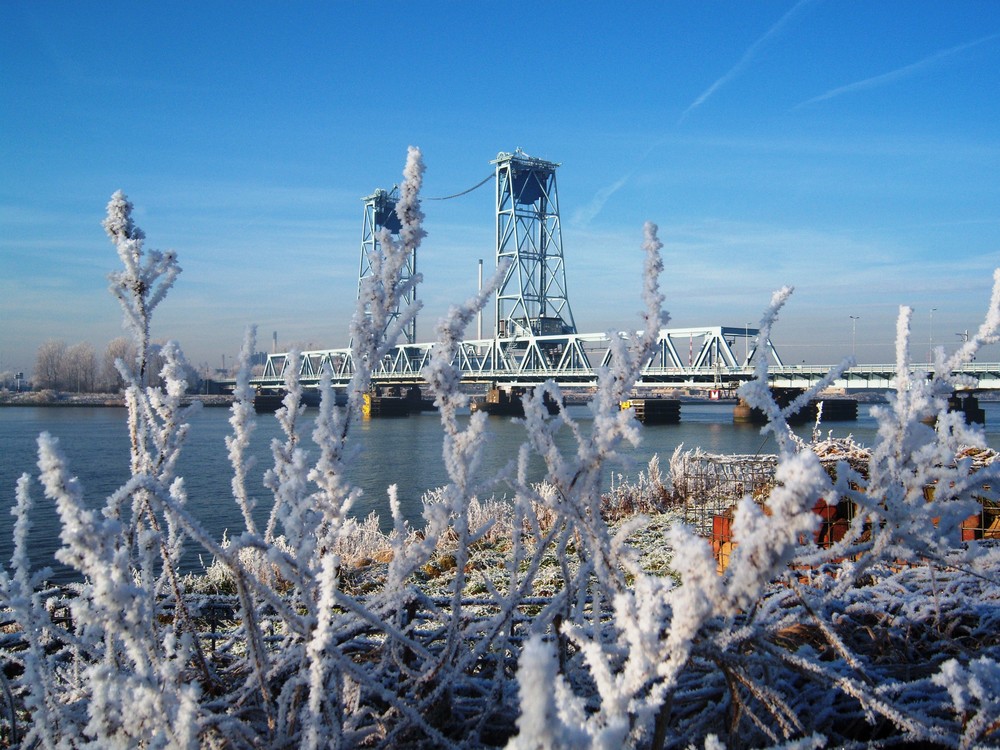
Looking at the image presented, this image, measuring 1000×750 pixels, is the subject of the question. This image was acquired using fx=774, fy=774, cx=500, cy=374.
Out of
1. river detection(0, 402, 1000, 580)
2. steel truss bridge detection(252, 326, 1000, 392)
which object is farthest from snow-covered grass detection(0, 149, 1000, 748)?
steel truss bridge detection(252, 326, 1000, 392)

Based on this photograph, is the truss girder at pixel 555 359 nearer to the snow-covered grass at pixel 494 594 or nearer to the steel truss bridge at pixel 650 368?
the steel truss bridge at pixel 650 368

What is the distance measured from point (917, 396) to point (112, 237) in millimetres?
1820

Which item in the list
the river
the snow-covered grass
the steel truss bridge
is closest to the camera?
the snow-covered grass

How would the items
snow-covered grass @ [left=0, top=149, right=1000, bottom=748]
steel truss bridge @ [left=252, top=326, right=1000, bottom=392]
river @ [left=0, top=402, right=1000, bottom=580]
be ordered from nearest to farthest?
1. snow-covered grass @ [left=0, top=149, right=1000, bottom=748]
2. river @ [left=0, top=402, right=1000, bottom=580]
3. steel truss bridge @ [left=252, top=326, right=1000, bottom=392]

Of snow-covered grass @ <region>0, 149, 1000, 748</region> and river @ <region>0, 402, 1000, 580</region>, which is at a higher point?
snow-covered grass @ <region>0, 149, 1000, 748</region>

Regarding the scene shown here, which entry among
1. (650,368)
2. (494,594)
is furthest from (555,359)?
(494,594)

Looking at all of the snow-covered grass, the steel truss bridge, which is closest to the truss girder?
the steel truss bridge

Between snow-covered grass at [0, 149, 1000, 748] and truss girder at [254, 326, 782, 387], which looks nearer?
snow-covered grass at [0, 149, 1000, 748]

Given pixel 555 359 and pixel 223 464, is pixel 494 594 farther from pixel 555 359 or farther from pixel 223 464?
pixel 555 359

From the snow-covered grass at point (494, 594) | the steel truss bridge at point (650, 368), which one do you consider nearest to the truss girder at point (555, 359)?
the steel truss bridge at point (650, 368)

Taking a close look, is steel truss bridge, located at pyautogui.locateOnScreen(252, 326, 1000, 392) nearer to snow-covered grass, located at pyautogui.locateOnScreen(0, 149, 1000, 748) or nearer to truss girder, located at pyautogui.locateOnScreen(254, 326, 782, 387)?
truss girder, located at pyautogui.locateOnScreen(254, 326, 782, 387)

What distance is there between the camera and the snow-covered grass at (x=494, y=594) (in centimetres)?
105

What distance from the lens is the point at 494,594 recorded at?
1809mm

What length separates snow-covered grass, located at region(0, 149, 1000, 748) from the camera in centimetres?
105
